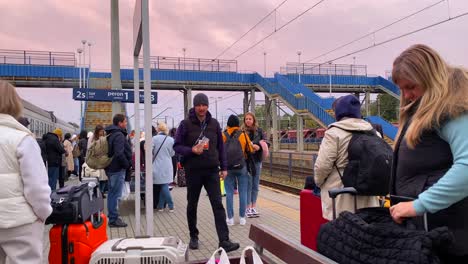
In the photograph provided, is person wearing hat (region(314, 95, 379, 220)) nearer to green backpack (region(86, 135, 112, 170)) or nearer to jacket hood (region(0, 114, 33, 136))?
jacket hood (region(0, 114, 33, 136))

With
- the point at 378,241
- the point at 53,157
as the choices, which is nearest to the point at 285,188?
the point at 53,157

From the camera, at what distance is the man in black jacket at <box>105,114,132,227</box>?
712cm

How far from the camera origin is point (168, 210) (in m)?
8.78

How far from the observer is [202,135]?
213 inches

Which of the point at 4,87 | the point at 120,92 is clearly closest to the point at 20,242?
the point at 4,87

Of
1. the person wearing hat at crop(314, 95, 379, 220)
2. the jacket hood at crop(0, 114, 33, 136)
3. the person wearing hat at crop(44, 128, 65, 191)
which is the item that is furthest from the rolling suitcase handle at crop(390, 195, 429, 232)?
the person wearing hat at crop(44, 128, 65, 191)

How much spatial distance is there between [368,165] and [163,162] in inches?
209

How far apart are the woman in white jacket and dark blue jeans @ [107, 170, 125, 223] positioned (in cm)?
421

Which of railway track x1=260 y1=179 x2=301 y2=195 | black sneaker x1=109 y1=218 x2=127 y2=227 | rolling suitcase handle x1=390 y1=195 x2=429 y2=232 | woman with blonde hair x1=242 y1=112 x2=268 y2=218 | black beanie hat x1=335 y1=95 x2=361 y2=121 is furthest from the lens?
railway track x1=260 y1=179 x2=301 y2=195

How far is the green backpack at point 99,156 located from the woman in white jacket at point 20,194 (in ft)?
14.2

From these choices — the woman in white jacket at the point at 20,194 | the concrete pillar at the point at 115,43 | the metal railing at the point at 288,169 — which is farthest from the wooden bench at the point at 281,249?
the metal railing at the point at 288,169

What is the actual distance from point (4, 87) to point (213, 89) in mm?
30475

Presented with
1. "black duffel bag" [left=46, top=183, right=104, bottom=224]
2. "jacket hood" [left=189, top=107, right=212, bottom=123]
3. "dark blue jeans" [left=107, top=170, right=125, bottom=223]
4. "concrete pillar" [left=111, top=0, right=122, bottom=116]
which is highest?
"concrete pillar" [left=111, top=0, right=122, bottom=116]

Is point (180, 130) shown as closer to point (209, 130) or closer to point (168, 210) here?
point (209, 130)
